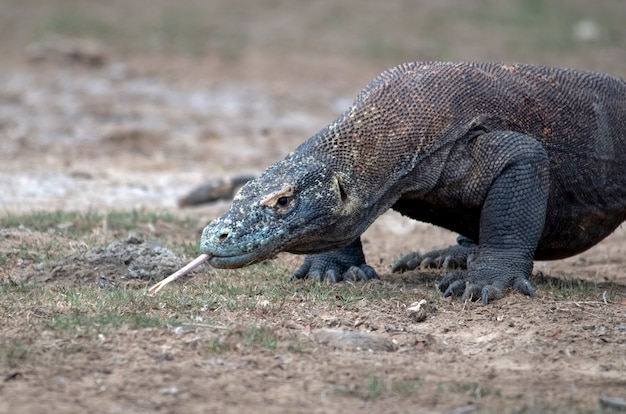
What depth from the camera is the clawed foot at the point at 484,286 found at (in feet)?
17.8

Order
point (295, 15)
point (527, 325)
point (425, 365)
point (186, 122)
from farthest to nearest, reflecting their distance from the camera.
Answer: point (295, 15) < point (186, 122) < point (527, 325) < point (425, 365)

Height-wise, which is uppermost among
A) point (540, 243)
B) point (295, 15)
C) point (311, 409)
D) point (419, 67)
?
point (295, 15)

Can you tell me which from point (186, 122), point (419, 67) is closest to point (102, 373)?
point (419, 67)

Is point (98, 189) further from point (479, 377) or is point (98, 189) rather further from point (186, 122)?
point (479, 377)

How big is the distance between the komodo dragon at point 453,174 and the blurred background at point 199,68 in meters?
3.79

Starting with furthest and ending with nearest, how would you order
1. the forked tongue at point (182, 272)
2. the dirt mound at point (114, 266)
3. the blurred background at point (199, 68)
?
the blurred background at point (199, 68) < the dirt mound at point (114, 266) < the forked tongue at point (182, 272)

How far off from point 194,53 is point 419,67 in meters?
10.7

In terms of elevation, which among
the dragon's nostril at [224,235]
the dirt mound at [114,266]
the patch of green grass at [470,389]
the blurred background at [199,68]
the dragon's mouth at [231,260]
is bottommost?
the patch of green grass at [470,389]

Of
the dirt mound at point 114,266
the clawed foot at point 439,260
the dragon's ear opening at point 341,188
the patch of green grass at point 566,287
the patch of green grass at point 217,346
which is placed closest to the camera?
the patch of green grass at point 217,346


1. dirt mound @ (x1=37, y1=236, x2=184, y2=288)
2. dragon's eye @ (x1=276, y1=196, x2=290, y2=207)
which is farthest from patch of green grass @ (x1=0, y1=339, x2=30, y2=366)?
dragon's eye @ (x1=276, y1=196, x2=290, y2=207)

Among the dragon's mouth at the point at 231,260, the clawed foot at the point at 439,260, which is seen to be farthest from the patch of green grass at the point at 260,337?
the clawed foot at the point at 439,260

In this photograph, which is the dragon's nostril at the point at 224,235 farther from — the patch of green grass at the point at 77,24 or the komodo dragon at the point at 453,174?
the patch of green grass at the point at 77,24

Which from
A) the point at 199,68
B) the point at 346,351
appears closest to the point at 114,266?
the point at 346,351

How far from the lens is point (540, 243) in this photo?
626cm
